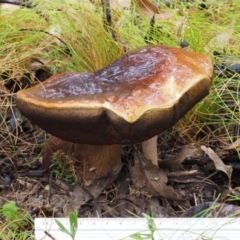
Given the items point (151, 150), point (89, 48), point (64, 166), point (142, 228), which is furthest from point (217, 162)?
point (89, 48)

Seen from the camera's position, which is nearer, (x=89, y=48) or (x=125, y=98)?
(x=125, y=98)

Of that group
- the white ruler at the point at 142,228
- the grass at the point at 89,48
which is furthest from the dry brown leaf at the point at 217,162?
the white ruler at the point at 142,228

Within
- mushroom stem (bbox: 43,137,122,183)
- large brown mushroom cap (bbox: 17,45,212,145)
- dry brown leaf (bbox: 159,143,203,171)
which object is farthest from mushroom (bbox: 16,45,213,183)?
dry brown leaf (bbox: 159,143,203,171)

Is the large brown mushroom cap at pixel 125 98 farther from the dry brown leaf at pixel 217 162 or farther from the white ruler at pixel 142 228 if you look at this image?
the dry brown leaf at pixel 217 162

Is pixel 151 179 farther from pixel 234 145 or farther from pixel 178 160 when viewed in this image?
pixel 234 145

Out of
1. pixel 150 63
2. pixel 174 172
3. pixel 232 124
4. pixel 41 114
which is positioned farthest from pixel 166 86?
pixel 232 124

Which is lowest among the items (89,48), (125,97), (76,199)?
(76,199)

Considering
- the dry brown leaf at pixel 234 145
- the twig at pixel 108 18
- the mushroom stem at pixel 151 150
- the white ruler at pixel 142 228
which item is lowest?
the dry brown leaf at pixel 234 145

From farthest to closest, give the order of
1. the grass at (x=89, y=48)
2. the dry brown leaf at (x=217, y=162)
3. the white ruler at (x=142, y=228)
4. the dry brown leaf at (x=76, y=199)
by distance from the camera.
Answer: the grass at (x=89, y=48), the dry brown leaf at (x=217, y=162), the dry brown leaf at (x=76, y=199), the white ruler at (x=142, y=228)

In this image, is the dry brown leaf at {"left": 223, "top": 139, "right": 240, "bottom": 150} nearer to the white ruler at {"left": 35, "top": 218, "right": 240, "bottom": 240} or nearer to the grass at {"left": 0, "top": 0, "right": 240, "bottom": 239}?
the grass at {"left": 0, "top": 0, "right": 240, "bottom": 239}
